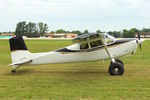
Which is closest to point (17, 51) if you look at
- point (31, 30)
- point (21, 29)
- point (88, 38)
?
point (88, 38)

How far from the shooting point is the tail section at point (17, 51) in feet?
41.3

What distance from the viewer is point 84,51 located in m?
12.5

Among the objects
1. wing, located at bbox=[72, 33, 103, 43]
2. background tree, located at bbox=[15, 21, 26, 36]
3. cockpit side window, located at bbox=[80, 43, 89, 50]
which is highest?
background tree, located at bbox=[15, 21, 26, 36]

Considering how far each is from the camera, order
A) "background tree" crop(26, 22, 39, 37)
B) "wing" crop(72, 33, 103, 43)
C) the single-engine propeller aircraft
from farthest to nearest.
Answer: "background tree" crop(26, 22, 39, 37), the single-engine propeller aircraft, "wing" crop(72, 33, 103, 43)

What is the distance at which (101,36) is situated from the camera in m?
12.1

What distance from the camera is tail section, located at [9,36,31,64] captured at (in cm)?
1259

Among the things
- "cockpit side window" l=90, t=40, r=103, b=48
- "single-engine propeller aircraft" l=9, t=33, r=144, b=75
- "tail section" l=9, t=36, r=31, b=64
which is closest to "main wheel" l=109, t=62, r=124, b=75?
→ "single-engine propeller aircraft" l=9, t=33, r=144, b=75

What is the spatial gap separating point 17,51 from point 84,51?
3.29 m

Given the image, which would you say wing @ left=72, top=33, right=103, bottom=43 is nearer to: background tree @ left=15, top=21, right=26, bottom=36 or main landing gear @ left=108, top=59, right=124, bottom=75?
main landing gear @ left=108, top=59, right=124, bottom=75

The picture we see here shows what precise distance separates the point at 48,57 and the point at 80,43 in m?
1.71

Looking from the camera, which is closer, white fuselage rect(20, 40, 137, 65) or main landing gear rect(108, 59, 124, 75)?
main landing gear rect(108, 59, 124, 75)

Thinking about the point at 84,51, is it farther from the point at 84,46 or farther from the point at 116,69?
the point at 116,69

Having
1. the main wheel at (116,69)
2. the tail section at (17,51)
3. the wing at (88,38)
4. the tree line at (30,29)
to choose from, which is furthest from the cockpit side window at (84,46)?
the tree line at (30,29)

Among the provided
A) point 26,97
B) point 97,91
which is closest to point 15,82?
point 26,97
